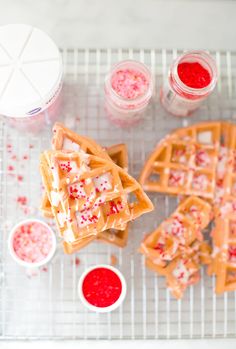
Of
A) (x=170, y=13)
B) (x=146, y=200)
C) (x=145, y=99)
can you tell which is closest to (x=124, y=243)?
(x=146, y=200)

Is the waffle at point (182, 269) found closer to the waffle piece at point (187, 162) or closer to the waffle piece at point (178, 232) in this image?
the waffle piece at point (178, 232)

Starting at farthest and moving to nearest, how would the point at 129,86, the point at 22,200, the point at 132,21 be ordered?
1. the point at 132,21
2. the point at 22,200
3. the point at 129,86

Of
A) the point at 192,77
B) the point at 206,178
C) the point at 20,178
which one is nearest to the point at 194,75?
the point at 192,77

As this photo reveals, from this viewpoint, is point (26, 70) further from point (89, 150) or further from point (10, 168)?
point (10, 168)

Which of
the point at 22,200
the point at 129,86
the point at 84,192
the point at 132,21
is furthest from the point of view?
the point at 132,21

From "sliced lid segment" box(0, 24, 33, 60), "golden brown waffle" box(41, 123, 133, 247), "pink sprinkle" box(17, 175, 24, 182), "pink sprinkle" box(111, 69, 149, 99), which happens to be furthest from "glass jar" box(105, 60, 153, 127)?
"pink sprinkle" box(17, 175, 24, 182)
